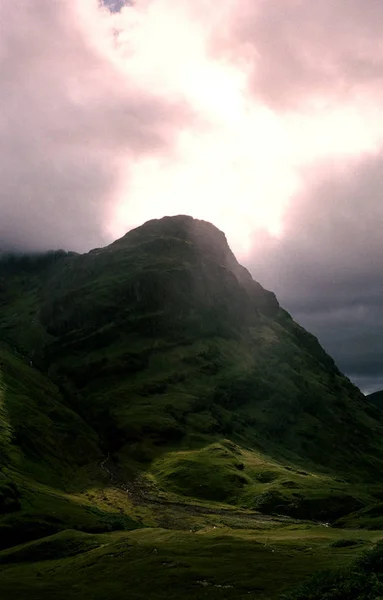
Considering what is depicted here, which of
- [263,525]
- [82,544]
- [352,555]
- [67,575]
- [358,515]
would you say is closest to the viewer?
[352,555]

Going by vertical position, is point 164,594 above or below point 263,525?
above

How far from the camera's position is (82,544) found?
124500 mm

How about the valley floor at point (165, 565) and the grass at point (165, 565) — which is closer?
the valley floor at point (165, 565)

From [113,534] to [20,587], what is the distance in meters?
55.0

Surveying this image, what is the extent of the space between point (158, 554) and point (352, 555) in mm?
36340

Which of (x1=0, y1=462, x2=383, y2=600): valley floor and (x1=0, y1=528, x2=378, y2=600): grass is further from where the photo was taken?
(x1=0, y1=528, x2=378, y2=600): grass

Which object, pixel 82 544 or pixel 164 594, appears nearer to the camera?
pixel 164 594

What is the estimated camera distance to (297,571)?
84750 millimetres

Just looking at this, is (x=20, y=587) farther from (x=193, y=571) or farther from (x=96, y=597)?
(x=193, y=571)

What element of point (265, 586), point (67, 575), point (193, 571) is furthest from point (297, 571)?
point (67, 575)

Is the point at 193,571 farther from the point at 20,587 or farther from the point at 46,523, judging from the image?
the point at 46,523

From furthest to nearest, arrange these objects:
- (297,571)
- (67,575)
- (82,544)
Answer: (82,544) → (67,575) → (297,571)

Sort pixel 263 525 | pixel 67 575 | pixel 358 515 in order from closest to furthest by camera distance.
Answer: pixel 67 575 → pixel 358 515 → pixel 263 525

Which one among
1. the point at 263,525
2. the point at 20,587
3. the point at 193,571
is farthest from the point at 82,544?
the point at 263,525
